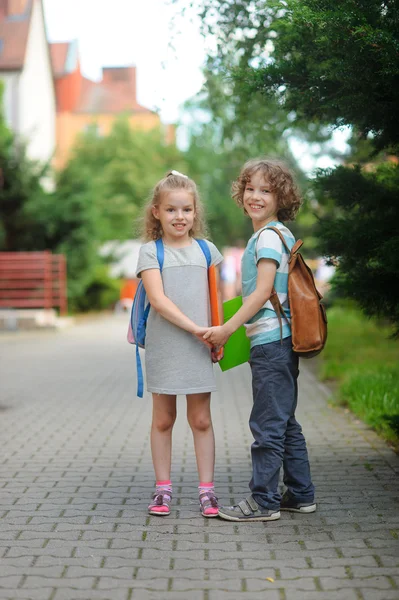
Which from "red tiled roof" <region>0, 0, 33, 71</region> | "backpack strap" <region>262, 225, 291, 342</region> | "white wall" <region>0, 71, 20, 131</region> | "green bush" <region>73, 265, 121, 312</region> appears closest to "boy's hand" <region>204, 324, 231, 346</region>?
"backpack strap" <region>262, 225, 291, 342</region>

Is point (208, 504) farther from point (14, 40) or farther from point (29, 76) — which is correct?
point (14, 40)

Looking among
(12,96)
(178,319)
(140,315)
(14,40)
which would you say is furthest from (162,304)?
(14,40)

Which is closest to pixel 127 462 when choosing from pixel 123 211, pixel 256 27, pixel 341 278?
pixel 341 278

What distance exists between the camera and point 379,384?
28.6 ft

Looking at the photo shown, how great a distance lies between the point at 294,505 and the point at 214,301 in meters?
1.15

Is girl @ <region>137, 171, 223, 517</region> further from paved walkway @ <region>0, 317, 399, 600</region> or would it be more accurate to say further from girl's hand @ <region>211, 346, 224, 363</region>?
paved walkway @ <region>0, 317, 399, 600</region>

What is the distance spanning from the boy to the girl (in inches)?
7.4

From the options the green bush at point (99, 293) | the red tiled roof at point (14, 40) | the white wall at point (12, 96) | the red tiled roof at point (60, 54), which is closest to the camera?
the green bush at point (99, 293)

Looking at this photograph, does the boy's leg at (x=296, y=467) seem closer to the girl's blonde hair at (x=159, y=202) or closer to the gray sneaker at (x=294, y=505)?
the gray sneaker at (x=294, y=505)

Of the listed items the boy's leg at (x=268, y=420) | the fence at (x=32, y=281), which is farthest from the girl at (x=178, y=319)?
the fence at (x=32, y=281)

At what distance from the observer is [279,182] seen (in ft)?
15.0

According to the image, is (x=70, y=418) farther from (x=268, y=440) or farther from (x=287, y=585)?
(x=287, y=585)

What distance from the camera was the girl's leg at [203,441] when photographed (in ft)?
15.5

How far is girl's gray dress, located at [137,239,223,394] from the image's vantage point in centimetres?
462
